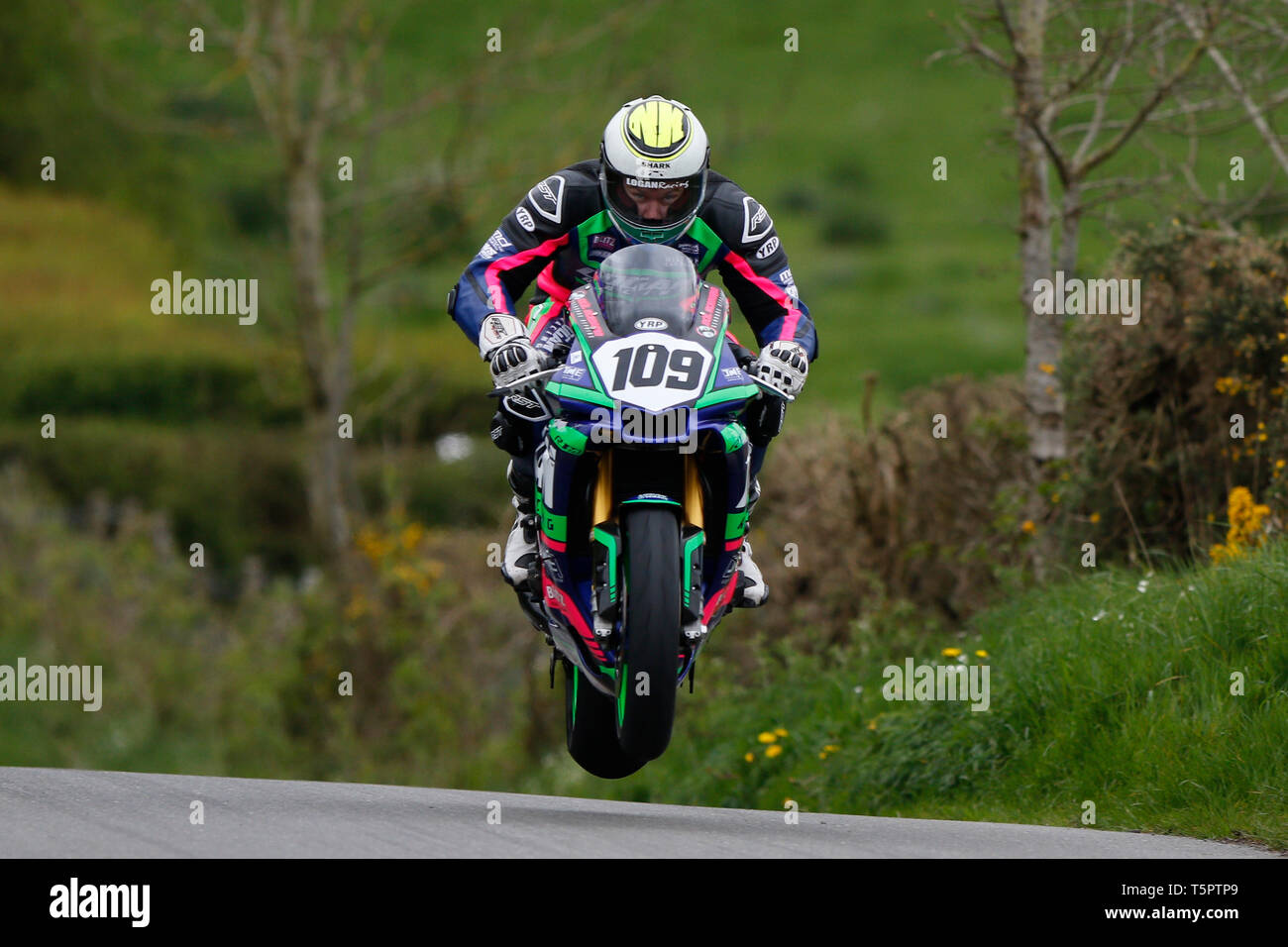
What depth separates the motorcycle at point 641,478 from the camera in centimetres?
750

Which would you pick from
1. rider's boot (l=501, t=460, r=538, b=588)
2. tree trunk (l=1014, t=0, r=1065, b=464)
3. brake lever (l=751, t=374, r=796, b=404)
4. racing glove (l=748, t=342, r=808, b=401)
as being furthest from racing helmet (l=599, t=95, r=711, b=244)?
tree trunk (l=1014, t=0, r=1065, b=464)

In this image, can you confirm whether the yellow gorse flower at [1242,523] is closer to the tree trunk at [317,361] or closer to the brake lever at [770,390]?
the brake lever at [770,390]

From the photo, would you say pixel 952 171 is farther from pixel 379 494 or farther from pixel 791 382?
pixel 791 382

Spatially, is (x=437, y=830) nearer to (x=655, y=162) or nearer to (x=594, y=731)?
(x=594, y=731)

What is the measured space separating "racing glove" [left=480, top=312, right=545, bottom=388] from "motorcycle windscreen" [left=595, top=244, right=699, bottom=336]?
0.35 metres

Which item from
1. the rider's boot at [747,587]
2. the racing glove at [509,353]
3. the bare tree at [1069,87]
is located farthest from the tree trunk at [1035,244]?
the racing glove at [509,353]

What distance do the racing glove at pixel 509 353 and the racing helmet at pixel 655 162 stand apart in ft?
2.31

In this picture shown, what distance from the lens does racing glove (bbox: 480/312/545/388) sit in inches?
314

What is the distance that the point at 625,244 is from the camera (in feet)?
28.6

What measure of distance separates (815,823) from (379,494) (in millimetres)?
21234

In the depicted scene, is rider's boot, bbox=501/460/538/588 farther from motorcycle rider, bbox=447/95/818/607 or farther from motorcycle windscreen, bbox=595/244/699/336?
motorcycle windscreen, bbox=595/244/699/336

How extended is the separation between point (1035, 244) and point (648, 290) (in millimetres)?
5385

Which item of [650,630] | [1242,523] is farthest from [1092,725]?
[650,630]

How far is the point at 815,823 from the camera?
8.16 m
